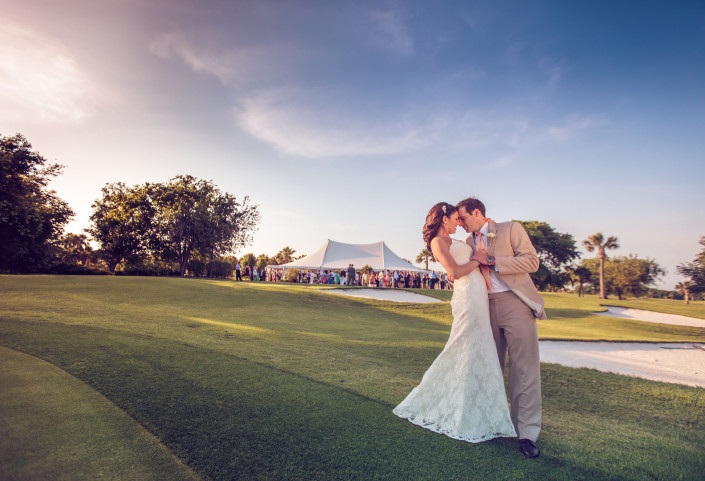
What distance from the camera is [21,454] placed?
7.12ft

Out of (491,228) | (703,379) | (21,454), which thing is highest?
(491,228)

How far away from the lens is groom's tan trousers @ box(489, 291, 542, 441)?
120 inches

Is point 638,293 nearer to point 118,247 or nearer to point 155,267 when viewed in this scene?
point 155,267

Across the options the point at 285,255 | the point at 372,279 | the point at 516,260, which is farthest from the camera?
the point at 285,255

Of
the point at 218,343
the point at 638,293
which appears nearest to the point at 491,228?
the point at 218,343

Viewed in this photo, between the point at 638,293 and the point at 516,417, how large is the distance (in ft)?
190

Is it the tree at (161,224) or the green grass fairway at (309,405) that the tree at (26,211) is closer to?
the tree at (161,224)

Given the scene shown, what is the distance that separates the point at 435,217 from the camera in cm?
371

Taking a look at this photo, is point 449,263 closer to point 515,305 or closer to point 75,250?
point 515,305

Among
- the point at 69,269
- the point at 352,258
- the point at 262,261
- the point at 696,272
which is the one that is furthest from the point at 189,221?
the point at 696,272

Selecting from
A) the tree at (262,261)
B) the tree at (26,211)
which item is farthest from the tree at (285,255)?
the tree at (26,211)

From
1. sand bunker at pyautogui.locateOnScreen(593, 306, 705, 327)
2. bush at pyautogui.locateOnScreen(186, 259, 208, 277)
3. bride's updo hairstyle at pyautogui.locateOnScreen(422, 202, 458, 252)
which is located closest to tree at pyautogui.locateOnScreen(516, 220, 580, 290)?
sand bunker at pyautogui.locateOnScreen(593, 306, 705, 327)

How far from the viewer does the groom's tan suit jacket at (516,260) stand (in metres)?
3.32

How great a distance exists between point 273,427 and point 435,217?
8.47 feet
